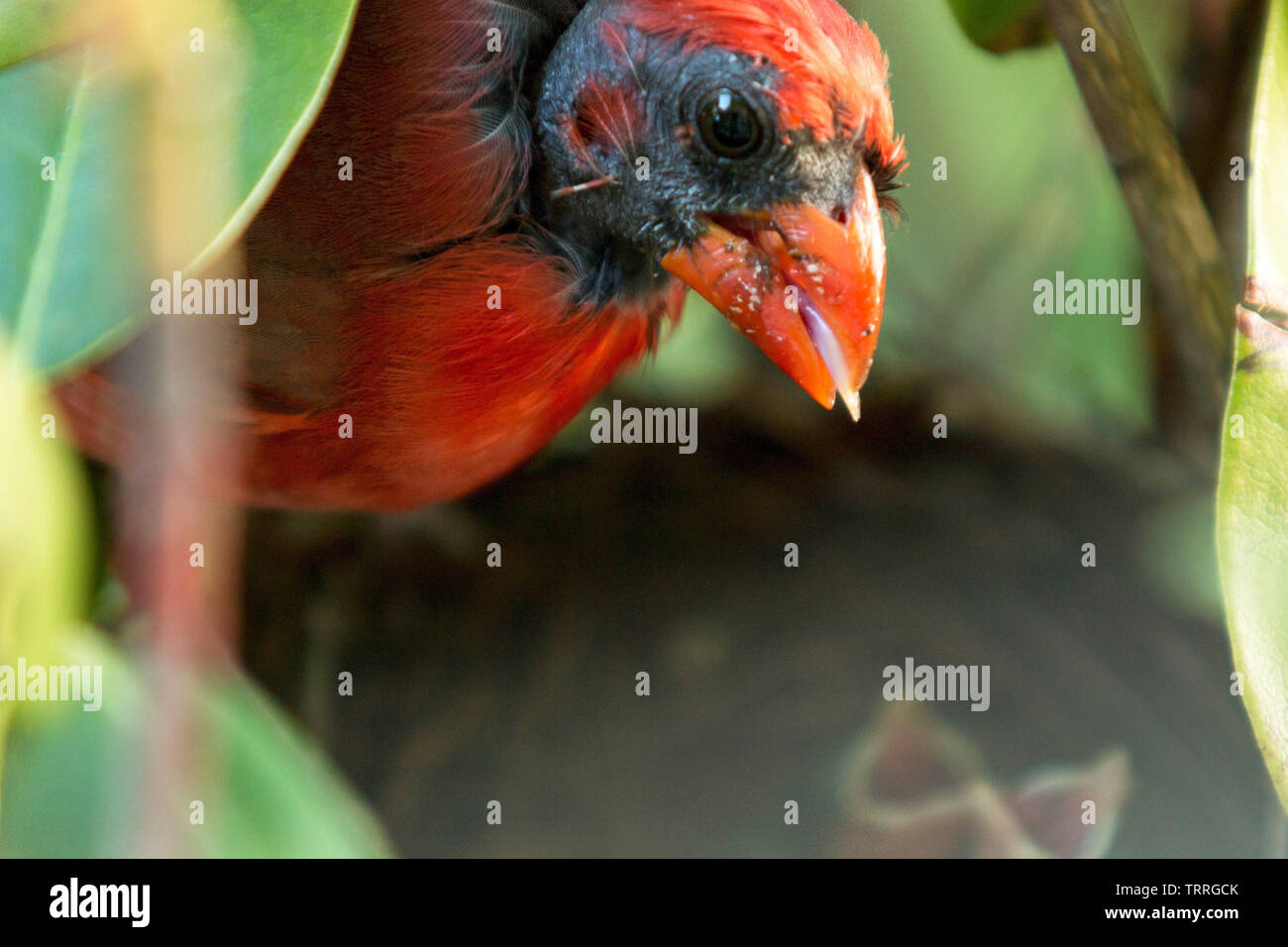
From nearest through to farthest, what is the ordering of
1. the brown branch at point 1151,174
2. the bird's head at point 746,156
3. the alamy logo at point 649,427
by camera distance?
the bird's head at point 746,156
the brown branch at point 1151,174
the alamy logo at point 649,427

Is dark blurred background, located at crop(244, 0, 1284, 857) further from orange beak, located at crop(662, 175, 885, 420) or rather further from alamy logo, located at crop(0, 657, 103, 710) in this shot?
alamy logo, located at crop(0, 657, 103, 710)

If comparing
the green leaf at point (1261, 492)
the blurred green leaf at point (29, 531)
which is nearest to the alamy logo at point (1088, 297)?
the green leaf at point (1261, 492)

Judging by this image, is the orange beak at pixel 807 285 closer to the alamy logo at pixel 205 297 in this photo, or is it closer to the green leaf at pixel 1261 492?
the green leaf at pixel 1261 492

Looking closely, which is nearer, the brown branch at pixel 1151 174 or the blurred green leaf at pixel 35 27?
the blurred green leaf at pixel 35 27

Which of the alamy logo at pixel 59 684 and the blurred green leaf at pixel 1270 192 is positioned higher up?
the blurred green leaf at pixel 1270 192

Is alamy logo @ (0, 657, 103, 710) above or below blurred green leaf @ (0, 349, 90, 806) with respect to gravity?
below

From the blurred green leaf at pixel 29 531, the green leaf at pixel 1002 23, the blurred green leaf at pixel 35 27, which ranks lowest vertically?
the blurred green leaf at pixel 29 531

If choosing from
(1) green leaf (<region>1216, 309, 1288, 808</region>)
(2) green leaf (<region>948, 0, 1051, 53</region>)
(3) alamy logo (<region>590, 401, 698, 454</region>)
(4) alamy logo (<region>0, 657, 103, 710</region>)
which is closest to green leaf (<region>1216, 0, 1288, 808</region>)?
(1) green leaf (<region>1216, 309, 1288, 808</region>)
